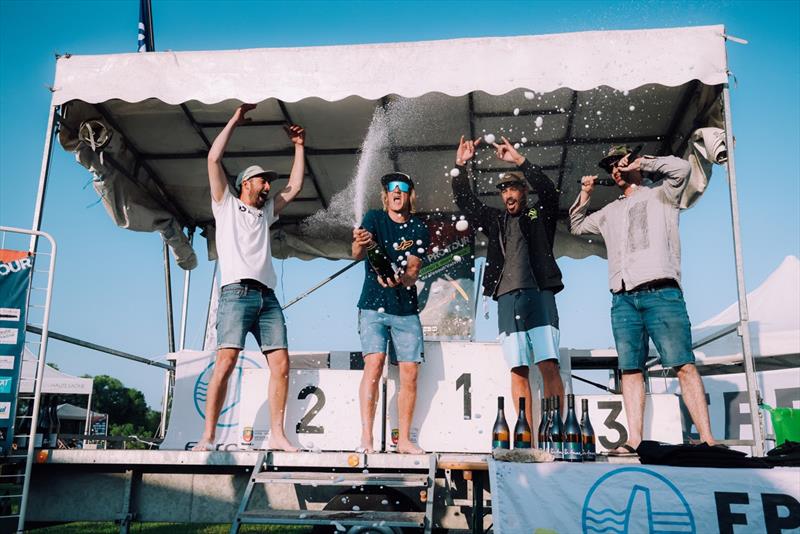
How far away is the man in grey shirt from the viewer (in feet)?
13.3

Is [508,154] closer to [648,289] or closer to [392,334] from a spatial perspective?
[648,289]

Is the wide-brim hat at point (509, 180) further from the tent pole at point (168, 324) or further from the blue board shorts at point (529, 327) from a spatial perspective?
the tent pole at point (168, 324)

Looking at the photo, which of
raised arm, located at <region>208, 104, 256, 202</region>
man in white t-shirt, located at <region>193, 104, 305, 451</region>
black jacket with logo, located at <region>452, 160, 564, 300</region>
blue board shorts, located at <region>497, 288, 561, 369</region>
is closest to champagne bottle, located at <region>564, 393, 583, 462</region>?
blue board shorts, located at <region>497, 288, 561, 369</region>

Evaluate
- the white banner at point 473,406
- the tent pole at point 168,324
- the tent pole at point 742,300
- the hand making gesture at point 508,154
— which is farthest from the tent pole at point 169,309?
the tent pole at point 742,300

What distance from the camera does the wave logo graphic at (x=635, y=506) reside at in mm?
3047

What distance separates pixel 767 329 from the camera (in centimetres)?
1016

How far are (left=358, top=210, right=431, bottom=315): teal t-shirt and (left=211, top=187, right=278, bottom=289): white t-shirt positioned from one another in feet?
2.45

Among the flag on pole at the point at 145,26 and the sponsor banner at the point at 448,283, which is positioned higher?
the flag on pole at the point at 145,26

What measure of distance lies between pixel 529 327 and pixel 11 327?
3567mm

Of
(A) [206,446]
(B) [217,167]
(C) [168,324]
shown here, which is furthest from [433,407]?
(C) [168,324]

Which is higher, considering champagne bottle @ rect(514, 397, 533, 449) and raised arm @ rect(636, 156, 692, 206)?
raised arm @ rect(636, 156, 692, 206)

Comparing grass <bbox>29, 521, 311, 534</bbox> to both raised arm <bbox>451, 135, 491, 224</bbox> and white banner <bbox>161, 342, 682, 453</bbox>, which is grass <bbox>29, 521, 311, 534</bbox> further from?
raised arm <bbox>451, 135, 491, 224</bbox>

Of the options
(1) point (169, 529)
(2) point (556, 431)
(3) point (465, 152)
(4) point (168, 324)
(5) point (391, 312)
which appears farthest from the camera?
(1) point (169, 529)

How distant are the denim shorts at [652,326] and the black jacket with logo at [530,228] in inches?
20.6
